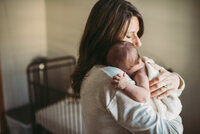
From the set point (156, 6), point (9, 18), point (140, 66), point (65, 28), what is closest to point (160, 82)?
point (140, 66)

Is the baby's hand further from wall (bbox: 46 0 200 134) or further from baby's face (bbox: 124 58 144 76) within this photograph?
wall (bbox: 46 0 200 134)

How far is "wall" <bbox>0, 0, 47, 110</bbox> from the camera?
7.30 ft

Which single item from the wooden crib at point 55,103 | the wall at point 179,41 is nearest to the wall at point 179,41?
the wall at point 179,41

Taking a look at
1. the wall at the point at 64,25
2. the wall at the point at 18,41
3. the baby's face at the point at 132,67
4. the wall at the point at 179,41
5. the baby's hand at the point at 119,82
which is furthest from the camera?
the wall at the point at 18,41

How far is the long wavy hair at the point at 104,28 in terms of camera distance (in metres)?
0.68

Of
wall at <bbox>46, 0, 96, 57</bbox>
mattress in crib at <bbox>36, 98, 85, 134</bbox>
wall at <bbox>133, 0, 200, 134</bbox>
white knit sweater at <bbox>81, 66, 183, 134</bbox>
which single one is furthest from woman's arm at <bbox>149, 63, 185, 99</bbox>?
wall at <bbox>46, 0, 96, 57</bbox>

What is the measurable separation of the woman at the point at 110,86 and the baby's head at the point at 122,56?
1.5 inches

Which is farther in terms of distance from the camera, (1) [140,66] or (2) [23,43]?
(2) [23,43]

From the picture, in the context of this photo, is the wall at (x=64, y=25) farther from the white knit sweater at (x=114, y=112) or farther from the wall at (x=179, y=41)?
the white knit sweater at (x=114, y=112)

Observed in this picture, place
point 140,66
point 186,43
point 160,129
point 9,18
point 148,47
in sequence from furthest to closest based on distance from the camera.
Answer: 1. point 9,18
2. point 148,47
3. point 186,43
4. point 140,66
5. point 160,129

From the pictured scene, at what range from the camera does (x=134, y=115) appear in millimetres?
561

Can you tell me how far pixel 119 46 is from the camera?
2.11ft

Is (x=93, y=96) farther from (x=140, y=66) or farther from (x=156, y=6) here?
(x=156, y=6)

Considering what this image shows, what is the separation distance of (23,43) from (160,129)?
2.23m
